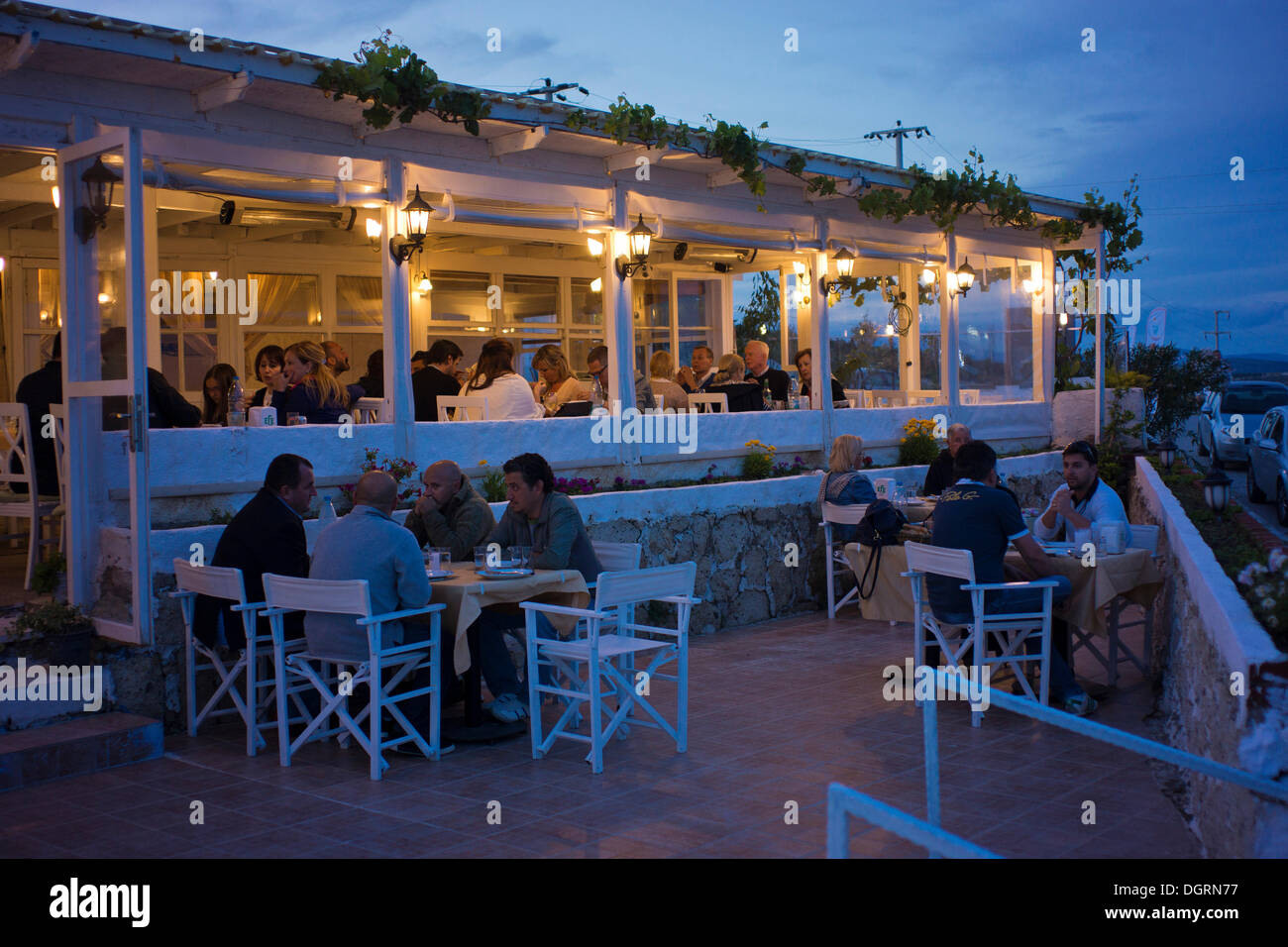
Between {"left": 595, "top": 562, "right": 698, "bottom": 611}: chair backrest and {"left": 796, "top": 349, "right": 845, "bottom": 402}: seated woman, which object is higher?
{"left": 796, "top": 349, "right": 845, "bottom": 402}: seated woman

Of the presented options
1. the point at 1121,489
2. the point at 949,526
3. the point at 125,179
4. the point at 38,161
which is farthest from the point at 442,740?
the point at 1121,489

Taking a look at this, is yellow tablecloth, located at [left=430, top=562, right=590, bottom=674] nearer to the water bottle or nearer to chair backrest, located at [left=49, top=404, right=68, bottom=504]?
the water bottle

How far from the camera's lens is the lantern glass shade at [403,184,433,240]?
7746mm

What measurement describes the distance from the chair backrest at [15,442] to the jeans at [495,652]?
2.97 m

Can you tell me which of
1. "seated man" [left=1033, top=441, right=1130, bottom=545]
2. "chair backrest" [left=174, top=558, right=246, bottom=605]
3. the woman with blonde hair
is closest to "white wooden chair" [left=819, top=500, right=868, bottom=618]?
"seated man" [left=1033, top=441, right=1130, bottom=545]

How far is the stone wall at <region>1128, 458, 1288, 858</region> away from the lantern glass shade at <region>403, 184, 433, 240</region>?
5.05 metres

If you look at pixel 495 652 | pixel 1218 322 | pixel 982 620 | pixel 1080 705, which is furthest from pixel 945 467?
pixel 1218 322

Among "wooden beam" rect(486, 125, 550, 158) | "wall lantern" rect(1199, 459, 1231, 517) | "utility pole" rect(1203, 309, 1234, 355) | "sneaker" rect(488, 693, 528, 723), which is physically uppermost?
"utility pole" rect(1203, 309, 1234, 355)

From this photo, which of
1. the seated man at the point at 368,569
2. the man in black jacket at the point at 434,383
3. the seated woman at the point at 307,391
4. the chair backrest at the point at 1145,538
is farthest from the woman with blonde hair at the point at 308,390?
the chair backrest at the point at 1145,538

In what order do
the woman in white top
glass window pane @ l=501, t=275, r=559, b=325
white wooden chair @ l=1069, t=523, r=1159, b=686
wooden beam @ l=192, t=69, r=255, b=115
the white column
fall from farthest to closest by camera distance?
glass window pane @ l=501, t=275, r=559, b=325
the woman in white top
the white column
white wooden chair @ l=1069, t=523, r=1159, b=686
wooden beam @ l=192, t=69, r=255, b=115

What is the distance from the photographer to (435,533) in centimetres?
660

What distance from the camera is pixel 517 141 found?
8.39 m

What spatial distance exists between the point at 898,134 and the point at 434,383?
854 inches

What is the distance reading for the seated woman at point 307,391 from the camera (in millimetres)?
7711
